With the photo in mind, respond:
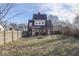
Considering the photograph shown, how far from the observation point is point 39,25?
341 cm

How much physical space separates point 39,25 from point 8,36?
44cm

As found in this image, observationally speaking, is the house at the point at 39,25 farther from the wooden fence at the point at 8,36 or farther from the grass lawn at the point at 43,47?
the wooden fence at the point at 8,36

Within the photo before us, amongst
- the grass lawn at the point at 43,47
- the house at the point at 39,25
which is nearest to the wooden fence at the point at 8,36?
the grass lawn at the point at 43,47

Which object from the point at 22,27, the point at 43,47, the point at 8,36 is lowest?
the point at 43,47

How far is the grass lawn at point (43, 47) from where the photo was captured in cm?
337

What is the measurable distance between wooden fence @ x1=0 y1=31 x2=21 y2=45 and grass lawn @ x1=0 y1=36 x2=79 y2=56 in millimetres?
54

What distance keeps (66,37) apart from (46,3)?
510 millimetres

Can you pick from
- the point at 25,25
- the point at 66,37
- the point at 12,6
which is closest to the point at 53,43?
the point at 66,37

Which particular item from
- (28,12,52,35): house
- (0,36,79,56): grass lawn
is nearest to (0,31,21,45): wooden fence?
(0,36,79,56): grass lawn

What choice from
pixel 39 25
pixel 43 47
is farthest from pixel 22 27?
pixel 43 47

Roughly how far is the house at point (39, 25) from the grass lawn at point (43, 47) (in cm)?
8

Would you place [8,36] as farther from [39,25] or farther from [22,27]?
[39,25]

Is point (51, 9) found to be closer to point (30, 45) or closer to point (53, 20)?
point (53, 20)

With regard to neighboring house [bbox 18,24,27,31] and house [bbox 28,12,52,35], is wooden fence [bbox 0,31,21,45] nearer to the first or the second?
neighboring house [bbox 18,24,27,31]
